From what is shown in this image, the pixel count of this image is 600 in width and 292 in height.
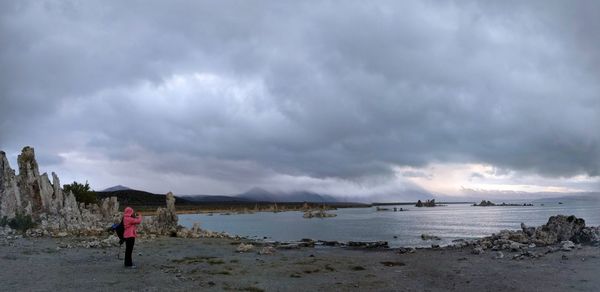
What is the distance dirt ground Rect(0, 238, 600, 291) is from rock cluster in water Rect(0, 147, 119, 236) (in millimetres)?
14109

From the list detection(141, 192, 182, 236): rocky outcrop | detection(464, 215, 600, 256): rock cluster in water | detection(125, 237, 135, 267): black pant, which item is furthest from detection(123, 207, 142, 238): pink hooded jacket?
detection(141, 192, 182, 236): rocky outcrop

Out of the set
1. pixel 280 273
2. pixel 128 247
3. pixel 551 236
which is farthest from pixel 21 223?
pixel 551 236

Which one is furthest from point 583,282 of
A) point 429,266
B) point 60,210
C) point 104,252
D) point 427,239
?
point 60,210

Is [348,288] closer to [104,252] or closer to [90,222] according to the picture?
[104,252]

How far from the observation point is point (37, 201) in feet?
157

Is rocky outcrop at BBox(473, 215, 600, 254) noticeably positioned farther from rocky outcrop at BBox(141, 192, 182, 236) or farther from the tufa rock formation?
rocky outcrop at BBox(141, 192, 182, 236)

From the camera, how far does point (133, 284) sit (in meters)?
17.7

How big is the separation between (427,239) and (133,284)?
142ft

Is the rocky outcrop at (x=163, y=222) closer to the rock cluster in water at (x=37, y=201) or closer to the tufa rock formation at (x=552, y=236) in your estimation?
the rock cluster in water at (x=37, y=201)

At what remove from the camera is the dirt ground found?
1825 centimetres

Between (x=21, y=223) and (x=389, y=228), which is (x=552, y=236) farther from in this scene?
(x=21, y=223)

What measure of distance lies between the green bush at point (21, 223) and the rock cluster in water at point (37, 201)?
400 millimetres

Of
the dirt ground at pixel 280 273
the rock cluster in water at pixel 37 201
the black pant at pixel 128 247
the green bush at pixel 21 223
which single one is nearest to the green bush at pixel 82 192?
the rock cluster in water at pixel 37 201

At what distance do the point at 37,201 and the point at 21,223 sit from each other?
558 cm
